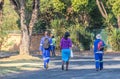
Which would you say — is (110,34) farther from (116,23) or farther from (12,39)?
(12,39)

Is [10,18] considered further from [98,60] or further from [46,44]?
[98,60]

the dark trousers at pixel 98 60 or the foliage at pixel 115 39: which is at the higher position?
the foliage at pixel 115 39

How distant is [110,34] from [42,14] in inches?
344

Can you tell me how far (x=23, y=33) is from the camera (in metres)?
34.9

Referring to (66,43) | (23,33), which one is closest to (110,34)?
(23,33)

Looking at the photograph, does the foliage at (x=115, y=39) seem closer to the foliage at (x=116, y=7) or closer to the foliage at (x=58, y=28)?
the foliage at (x=116, y=7)

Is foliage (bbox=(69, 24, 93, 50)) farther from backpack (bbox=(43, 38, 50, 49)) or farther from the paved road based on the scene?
backpack (bbox=(43, 38, 50, 49))

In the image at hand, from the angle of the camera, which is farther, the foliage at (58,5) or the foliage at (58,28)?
the foliage at (58,28)

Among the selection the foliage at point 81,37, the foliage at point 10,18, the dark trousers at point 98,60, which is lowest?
the dark trousers at point 98,60

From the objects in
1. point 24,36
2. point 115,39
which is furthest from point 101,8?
point 24,36

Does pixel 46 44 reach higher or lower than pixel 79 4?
lower

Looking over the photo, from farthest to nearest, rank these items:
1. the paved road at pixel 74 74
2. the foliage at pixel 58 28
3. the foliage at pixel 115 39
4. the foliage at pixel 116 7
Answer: the foliage at pixel 58 28, the foliage at pixel 115 39, the foliage at pixel 116 7, the paved road at pixel 74 74

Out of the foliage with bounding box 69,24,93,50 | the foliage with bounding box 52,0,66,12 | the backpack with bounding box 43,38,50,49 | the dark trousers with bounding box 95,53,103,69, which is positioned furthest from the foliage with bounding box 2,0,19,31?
the dark trousers with bounding box 95,53,103,69

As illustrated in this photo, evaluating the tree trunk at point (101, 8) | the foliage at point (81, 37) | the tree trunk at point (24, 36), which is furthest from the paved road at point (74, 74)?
the tree trunk at point (101, 8)
